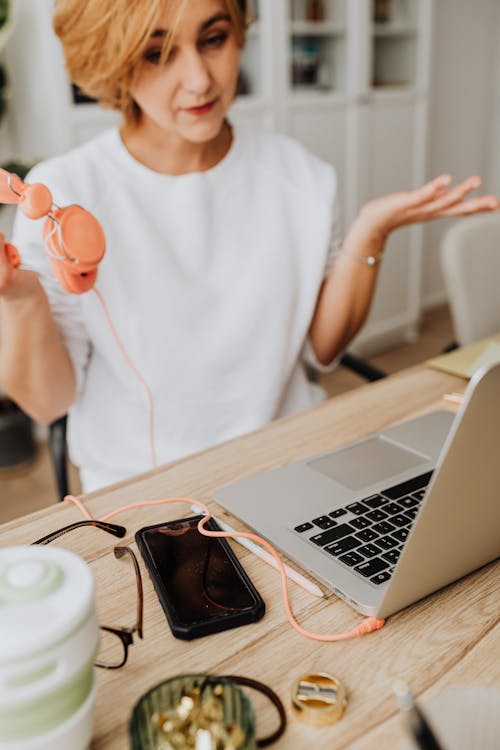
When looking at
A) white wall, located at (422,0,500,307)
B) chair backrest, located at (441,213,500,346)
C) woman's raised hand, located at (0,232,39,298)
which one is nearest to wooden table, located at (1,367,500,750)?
woman's raised hand, located at (0,232,39,298)

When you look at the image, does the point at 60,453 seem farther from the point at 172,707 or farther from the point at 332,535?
the point at 172,707

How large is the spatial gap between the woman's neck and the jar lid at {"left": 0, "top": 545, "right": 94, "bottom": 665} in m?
0.86

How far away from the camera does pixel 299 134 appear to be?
286 centimetres

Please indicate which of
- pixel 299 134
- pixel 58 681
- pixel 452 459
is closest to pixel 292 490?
pixel 452 459

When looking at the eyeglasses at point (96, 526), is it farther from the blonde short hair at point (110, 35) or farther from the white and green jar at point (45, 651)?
the blonde short hair at point (110, 35)

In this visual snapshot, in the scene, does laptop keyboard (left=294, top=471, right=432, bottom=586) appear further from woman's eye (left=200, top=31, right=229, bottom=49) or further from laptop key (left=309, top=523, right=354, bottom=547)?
woman's eye (left=200, top=31, right=229, bottom=49)

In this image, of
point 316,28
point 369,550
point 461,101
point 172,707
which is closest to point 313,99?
point 316,28

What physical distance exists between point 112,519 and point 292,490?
0.19 m

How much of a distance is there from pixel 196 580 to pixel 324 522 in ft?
0.48

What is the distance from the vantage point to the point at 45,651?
0.35 meters

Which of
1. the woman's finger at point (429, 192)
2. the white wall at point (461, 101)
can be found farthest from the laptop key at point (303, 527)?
the white wall at point (461, 101)

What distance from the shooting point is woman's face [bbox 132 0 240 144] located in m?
0.97

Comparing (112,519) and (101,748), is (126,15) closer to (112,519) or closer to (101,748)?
(112,519)

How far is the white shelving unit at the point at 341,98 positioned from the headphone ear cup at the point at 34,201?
5.34 ft
